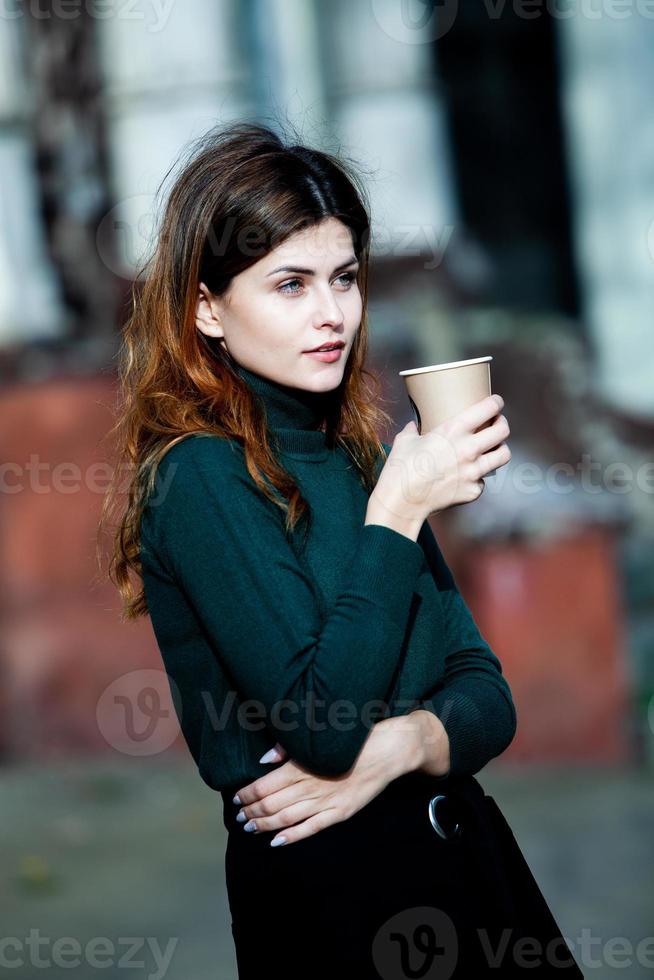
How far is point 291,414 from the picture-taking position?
1896mm

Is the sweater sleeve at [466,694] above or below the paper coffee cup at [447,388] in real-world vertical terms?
below

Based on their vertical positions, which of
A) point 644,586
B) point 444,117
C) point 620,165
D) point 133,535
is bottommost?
point 644,586

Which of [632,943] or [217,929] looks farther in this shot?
[217,929]

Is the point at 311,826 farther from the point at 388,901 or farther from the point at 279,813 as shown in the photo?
the point at 388,901

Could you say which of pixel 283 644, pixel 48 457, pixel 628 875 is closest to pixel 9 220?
pixel 48 457

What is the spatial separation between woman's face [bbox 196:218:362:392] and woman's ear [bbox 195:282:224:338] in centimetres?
2

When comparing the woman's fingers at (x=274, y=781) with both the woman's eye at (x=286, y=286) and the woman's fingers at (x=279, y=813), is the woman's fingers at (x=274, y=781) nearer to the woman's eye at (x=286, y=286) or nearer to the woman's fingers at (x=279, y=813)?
the woman's fingers at (x=279, y=813)

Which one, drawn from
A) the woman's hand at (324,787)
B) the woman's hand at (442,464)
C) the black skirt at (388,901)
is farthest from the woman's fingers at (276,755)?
the woman's hand at (442,464)

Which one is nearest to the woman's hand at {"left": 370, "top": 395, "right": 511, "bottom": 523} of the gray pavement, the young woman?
the young woman

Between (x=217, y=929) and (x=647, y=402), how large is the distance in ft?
9.27

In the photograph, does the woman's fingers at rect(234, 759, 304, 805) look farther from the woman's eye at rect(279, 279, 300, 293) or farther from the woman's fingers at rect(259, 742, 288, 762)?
the woman's eye at rect(279, 279, 300, 293)

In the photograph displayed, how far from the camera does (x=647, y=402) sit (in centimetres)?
505

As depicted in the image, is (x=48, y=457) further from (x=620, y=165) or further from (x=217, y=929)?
(x=620, y=165)

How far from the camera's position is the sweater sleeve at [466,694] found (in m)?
1.84
